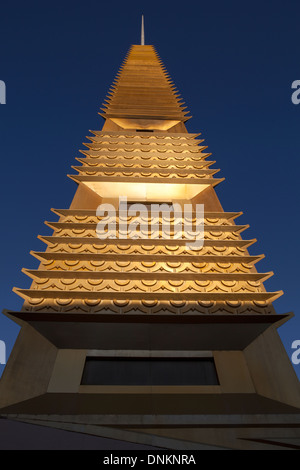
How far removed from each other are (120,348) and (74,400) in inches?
72.7

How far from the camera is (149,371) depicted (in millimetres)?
7535

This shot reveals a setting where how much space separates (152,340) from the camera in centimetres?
777

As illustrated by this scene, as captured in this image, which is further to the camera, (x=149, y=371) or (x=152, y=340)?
(x=152, y=340)

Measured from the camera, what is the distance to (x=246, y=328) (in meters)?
7.48

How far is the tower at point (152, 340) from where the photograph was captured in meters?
5.56

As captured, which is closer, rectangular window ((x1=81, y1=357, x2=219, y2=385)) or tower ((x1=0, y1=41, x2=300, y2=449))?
tower ((x1=0, y1=41, x2=300, y2=449))

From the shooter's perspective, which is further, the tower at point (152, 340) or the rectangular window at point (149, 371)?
the rectangular window at point (149, 371)

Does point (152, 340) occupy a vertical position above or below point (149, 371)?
above

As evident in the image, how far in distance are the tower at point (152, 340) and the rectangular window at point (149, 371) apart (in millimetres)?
26

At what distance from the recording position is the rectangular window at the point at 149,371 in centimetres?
732

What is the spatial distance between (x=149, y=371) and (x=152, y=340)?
722 mm

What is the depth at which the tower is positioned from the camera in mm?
5559

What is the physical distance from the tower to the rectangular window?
0.09ft
